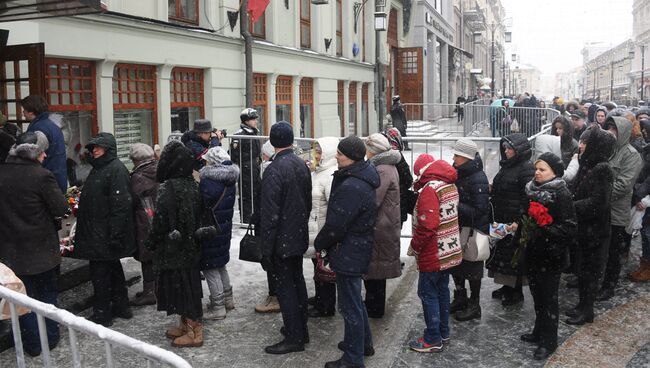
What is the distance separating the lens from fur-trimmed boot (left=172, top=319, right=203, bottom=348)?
18.6 ft

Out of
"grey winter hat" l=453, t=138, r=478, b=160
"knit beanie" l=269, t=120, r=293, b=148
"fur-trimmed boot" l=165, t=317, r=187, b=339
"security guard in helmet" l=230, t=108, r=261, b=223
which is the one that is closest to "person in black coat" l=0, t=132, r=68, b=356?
"fur-trimmed boot" l=165, t=317, r=187, b=339

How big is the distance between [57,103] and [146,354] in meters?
8.42

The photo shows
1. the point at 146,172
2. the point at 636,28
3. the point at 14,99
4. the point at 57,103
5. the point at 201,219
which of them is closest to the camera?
the point at 201,219

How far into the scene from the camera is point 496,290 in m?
7.15

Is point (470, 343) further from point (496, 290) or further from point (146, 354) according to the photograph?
point (146, 354)

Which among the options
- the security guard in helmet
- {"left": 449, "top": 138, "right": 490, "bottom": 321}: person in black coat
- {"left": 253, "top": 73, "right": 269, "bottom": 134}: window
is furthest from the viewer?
{"left": 253, "top": 73, "right": 269, "bottom": 134}: window

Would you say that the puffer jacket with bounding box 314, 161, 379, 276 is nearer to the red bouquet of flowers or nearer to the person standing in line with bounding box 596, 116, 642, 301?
the red bouquet of flowers

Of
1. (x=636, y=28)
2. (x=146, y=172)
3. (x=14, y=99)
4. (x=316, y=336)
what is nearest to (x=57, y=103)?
(x=14, y=99)

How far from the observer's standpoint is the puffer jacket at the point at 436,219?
535cm

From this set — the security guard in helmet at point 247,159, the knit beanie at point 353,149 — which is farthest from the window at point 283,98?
the knit beanie at point 353,149

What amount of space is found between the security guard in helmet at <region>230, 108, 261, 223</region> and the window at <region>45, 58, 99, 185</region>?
2613mm

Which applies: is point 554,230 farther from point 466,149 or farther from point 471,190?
point 466,149

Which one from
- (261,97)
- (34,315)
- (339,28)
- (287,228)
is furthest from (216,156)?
(339,28)

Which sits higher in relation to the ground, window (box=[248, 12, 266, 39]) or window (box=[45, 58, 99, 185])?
window (box=[248, 12, 266, 39])
